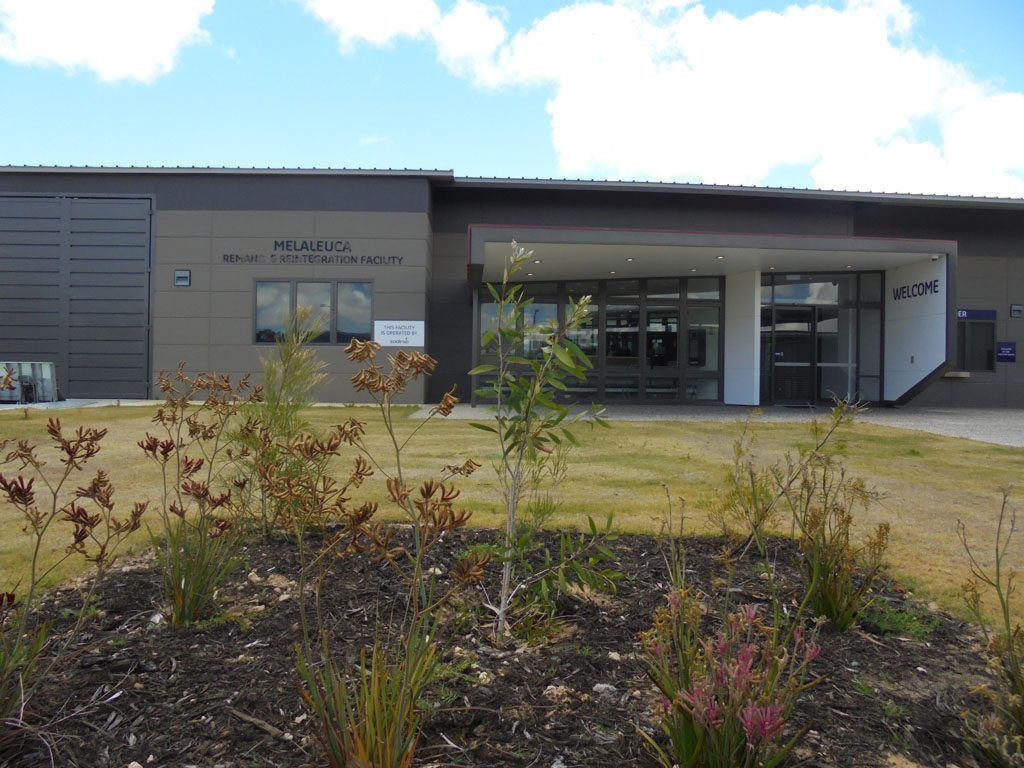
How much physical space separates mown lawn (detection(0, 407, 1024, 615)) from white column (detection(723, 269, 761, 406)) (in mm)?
5244

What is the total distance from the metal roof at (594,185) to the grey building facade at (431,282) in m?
0.06

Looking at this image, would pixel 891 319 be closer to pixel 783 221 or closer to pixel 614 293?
pixel 783 221

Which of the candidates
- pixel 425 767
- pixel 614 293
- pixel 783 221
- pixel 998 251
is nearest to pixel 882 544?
pixel 425 767

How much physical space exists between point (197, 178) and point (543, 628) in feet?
60.1

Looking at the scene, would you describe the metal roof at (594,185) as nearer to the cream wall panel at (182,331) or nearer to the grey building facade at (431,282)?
the grey building facade at (431,282)

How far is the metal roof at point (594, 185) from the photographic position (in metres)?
17.8

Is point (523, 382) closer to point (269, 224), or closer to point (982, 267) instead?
point (269, 224)

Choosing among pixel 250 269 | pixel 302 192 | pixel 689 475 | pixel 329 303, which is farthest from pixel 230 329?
pixel 689 475

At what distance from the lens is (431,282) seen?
19.2 metres

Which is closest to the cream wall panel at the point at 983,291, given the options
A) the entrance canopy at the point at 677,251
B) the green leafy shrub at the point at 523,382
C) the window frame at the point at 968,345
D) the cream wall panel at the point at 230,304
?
the window frame at the point at 968,345

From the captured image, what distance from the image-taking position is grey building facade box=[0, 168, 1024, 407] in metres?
17.8

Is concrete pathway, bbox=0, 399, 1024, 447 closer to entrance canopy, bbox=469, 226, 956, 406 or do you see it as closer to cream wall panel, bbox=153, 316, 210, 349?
entrance canopy, bbox=469, 226, 956, 406

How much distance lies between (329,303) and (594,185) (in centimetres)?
764

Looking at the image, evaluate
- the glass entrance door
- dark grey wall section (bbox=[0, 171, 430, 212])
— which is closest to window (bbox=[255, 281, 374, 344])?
dark grey wall section (bbox=[0, 171, 430, 212])
